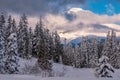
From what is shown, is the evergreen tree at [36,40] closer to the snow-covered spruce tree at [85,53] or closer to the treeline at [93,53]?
the treeline at [93,53]

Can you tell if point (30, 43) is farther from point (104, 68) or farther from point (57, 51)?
point (104, 68)

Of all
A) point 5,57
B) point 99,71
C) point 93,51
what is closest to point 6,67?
point 5,57

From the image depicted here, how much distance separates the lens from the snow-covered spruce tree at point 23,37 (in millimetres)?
69625

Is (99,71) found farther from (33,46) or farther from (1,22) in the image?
(33,46)

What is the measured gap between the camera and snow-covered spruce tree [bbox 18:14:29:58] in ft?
228

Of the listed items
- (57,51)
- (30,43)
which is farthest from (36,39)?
(57,51)

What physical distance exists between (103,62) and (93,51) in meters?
67.4

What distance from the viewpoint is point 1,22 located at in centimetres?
5747

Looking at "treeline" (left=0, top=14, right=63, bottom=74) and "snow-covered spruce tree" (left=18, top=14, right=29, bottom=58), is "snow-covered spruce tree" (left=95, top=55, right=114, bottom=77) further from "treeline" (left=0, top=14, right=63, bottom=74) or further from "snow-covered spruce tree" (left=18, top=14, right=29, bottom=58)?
"snow-covered spruce tree" (left=18, top=14, right=29, bottom=58)

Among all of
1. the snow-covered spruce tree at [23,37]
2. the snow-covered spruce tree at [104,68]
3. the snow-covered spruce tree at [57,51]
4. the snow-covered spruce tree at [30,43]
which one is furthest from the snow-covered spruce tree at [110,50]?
the snow-covered spruce tree at [104,68]

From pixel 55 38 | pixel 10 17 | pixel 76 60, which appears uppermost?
pixel 10 17

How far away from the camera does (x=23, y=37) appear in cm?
7238

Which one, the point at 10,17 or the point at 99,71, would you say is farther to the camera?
the point at 10,17

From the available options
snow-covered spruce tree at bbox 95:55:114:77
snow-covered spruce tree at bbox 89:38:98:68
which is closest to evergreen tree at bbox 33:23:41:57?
snow-covered spruce tree at bbox 89:38:98:68
